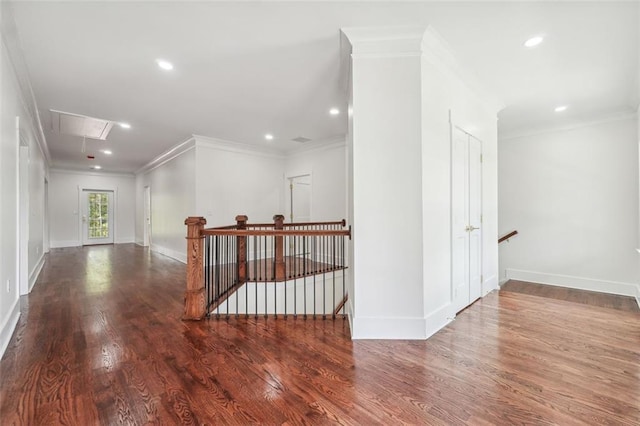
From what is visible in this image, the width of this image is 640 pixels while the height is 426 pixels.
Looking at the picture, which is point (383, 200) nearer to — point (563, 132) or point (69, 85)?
point (69, 85)

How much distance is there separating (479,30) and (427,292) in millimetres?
2326

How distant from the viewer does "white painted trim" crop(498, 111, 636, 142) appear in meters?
4.20

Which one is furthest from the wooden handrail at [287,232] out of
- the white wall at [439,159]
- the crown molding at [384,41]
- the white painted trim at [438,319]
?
the crown molding at [384,41]

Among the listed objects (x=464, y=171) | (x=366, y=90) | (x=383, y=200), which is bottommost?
(x=383, y=200)

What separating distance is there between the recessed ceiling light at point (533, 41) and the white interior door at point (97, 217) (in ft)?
39.7

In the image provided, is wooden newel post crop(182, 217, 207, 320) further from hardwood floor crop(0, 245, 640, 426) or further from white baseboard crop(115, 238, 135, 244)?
white baseboard crop(115, 238, 135, 244)

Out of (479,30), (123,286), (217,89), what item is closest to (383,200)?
(479,30)

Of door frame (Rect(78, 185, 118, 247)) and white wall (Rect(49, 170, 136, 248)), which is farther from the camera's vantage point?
door frame (Rect(78, 185, 118, 247))

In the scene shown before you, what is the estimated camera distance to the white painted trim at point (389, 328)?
2.55 meters

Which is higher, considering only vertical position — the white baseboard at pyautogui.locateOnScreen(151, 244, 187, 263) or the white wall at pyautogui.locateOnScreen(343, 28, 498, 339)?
the white wall at pyautogui.locateOnScreen(343, 28, 498, 339)

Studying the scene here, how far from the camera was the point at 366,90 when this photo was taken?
259cm

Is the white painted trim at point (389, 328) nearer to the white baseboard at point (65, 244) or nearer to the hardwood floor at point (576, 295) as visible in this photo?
the hardwood floor at point (576, 295)

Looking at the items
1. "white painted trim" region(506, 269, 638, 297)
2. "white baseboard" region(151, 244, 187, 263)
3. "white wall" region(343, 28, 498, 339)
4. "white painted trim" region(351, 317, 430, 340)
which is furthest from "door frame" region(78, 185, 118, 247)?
"white painted trim" region(506, 269, 638, 297)

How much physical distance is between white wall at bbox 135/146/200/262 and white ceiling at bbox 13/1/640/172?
1.76 metres
